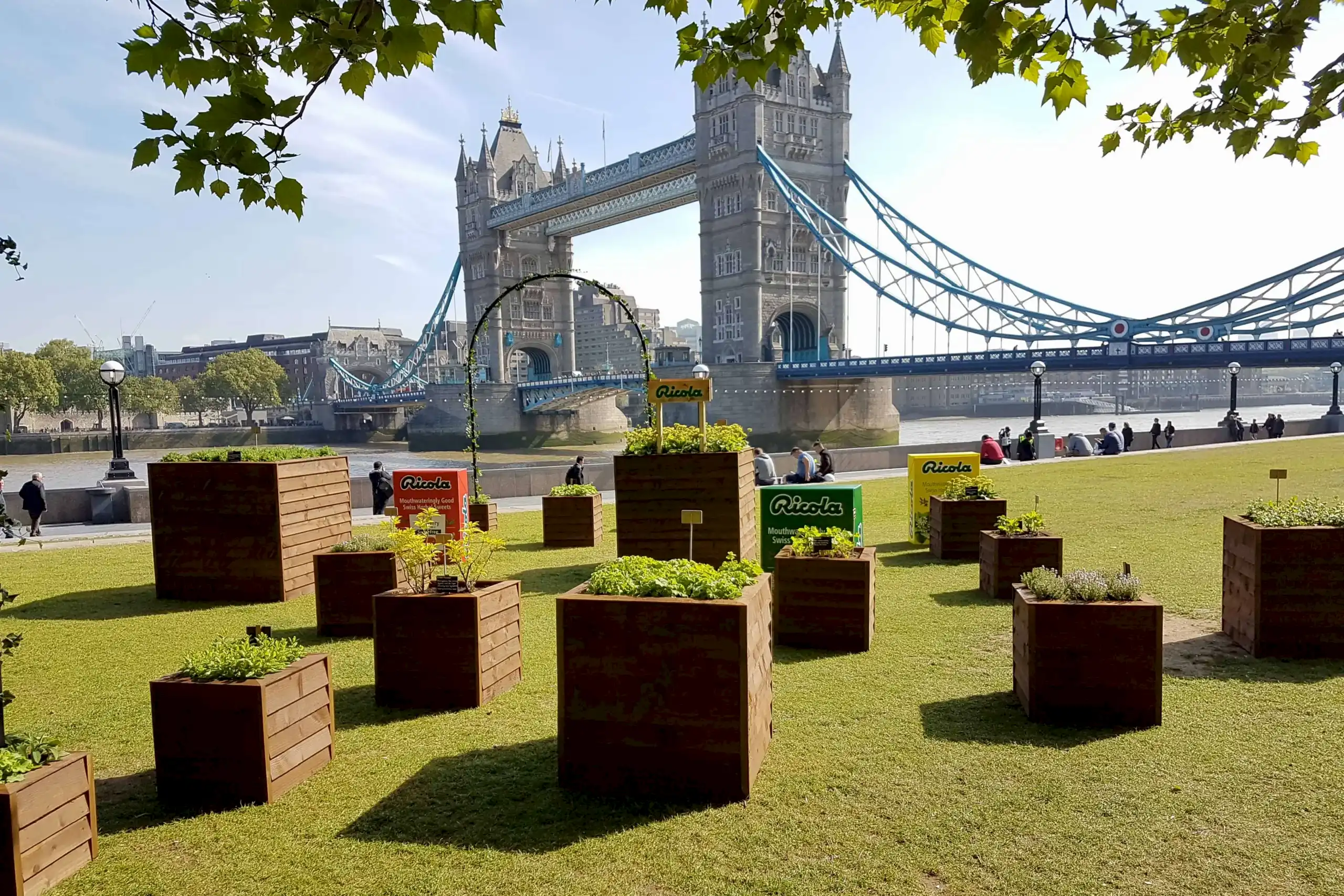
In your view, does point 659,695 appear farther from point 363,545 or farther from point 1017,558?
point 1017,558

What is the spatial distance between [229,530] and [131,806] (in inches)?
249

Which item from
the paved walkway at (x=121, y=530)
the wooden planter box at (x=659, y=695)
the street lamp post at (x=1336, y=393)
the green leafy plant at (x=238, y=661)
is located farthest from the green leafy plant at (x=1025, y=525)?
the street lamp post at (x=1336, y=393)

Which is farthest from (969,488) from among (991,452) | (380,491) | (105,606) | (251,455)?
(380,491)

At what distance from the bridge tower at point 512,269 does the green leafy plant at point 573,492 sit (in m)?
93.6

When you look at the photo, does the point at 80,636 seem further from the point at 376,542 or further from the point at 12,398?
the point at 12,398

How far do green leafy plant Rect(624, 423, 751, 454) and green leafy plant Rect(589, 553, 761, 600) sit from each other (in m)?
5.22

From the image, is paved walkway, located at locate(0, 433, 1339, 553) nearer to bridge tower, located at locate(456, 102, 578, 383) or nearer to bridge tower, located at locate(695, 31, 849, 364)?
bridge tower, located at locate(695, 31, 849, 364)

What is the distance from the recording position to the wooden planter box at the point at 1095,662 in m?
5.84

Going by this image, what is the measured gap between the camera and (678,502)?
10.8 meters

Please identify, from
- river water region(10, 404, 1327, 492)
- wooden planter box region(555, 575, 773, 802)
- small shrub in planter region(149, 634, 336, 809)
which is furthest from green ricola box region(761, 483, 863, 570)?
river water region(10, 404, 1327, 492)

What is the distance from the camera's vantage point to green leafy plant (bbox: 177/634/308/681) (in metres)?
5.20

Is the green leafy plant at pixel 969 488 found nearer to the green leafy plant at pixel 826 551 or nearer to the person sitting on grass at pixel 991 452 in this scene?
the green leafy plant at pixel 826 551

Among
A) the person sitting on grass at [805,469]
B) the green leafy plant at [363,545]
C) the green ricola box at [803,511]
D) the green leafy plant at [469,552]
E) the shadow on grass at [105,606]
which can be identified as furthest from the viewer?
the person sitting on grass at [805,469]

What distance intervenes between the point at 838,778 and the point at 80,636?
824 cm
